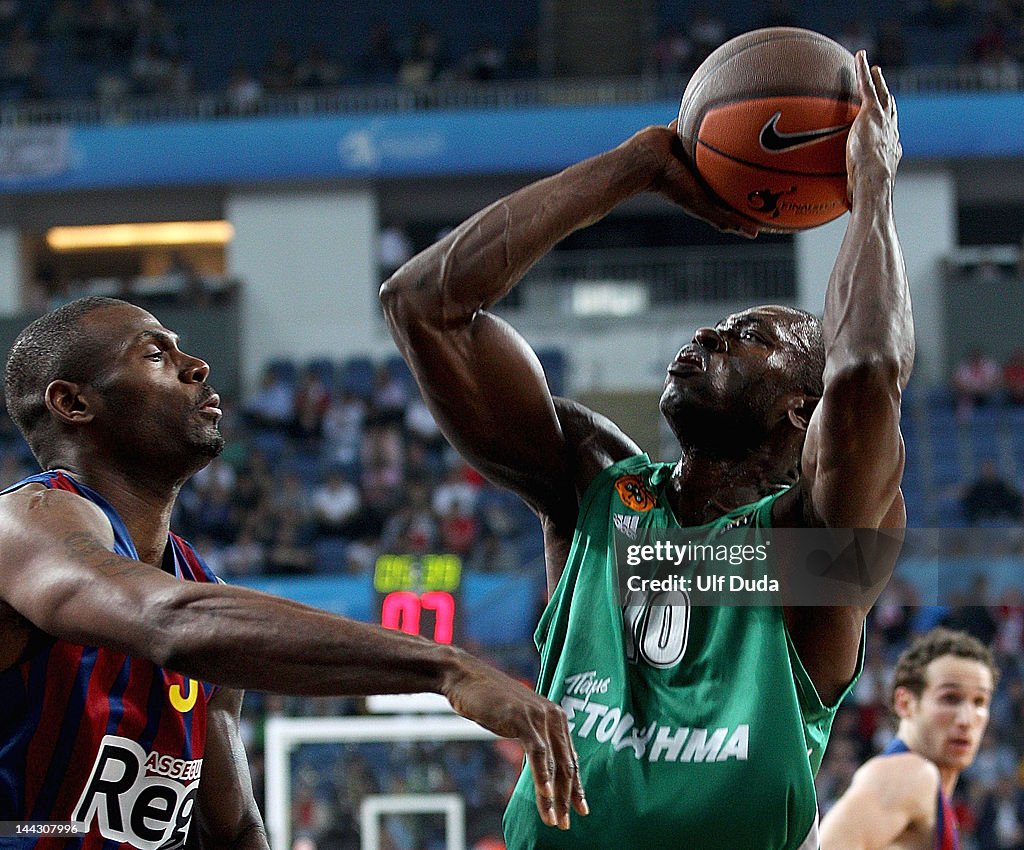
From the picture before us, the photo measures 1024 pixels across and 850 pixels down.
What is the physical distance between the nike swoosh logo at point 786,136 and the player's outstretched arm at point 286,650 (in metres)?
1.34

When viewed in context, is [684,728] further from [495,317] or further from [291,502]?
[291,502]

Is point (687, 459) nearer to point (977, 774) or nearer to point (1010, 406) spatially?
point (977, 774)

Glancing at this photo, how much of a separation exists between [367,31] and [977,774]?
12.9 meters

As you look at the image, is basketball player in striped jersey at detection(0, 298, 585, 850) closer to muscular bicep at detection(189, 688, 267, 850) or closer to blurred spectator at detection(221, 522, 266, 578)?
muscular bicep at detection(189, 688, 267, 850)

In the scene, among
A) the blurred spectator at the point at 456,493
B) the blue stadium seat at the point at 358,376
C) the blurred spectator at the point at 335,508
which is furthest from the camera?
the blue stadium seat at the point at 358,376

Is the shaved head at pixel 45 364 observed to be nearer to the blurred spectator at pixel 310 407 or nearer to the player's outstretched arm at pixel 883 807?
the player's outstretched arm at pixel 883 807

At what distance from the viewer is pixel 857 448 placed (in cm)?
244

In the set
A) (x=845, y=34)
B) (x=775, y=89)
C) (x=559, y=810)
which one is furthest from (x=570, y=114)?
(x=559, y=810)

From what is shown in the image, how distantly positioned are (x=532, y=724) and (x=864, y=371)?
35.7 inches

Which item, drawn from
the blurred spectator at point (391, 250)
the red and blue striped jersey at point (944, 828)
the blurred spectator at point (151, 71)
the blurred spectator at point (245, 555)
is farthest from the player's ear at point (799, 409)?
the blurred spectator at point (151, 71)

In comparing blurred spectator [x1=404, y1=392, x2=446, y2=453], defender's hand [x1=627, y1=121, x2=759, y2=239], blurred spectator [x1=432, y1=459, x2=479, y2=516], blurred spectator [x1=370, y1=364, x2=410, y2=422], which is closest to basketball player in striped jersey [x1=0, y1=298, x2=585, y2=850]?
defender's hand [x1=627, y1=121, x2=759, y2=239]

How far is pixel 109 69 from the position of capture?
758 inches

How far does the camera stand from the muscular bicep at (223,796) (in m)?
2.91

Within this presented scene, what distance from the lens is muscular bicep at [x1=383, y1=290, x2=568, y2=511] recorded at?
275 cm
